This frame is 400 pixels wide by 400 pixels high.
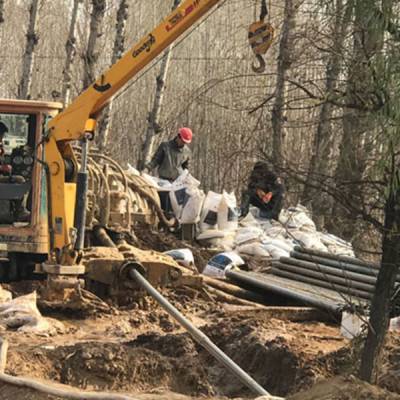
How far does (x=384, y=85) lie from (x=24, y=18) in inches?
1321

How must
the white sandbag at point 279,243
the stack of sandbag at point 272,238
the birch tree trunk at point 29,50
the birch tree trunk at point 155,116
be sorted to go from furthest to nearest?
the birch tree trunk at point 155,116 < the birch tree trunk at point 29,50 < the white sandbag at point 279,243 < the stack of sandbag at point 272,238

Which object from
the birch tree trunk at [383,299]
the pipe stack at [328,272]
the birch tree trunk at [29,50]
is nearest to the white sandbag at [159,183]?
the pipe stack at [328,272]

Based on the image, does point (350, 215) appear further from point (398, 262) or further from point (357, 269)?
point (357, 269)

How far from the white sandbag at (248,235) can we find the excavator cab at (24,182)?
3.94m

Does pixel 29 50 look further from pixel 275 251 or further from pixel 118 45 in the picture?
pixel 275 251

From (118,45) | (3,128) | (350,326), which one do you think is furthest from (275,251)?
(118,45)

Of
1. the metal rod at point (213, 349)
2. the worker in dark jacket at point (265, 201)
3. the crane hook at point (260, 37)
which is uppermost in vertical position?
the crane hook at point (260, 37)

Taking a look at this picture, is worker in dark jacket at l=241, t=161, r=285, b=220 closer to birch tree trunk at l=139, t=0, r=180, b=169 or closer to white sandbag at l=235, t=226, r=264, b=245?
white sandbag at l=235, t=226, r=264, b=245

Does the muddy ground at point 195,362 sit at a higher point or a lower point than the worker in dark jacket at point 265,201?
lower

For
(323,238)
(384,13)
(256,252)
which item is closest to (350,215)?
(384,13)

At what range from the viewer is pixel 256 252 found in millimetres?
12875

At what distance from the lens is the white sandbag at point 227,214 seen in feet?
43.9

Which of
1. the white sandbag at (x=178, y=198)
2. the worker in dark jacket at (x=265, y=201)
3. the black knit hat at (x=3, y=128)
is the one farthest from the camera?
the white sandbag at (x=178, y=198)

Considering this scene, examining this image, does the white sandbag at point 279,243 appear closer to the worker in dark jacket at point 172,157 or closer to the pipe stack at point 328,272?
the pipe stack at point 328,272
